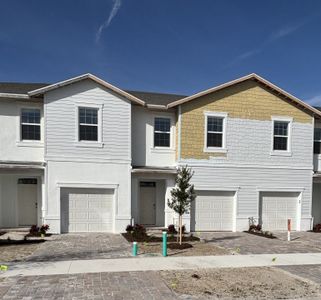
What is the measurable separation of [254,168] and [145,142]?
6293mm

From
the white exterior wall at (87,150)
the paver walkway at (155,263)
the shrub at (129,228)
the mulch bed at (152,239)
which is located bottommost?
the shrub at (129,228)

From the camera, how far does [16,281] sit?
730cm

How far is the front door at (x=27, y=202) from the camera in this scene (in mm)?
16000

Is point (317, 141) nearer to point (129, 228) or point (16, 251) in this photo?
point (129, 228)

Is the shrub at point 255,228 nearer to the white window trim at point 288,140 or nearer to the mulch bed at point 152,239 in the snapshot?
the white window trim at point 288,140

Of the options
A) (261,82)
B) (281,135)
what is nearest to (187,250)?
(281,135)

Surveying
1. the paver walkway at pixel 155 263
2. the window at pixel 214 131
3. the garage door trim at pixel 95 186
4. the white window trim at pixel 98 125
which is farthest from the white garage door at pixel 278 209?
the white window trim at pixel 98 125

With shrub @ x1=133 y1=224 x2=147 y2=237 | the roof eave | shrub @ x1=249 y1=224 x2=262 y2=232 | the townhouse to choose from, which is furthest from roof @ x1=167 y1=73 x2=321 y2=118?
shrub @ x1=249 y1=224 x2=262 y2=232

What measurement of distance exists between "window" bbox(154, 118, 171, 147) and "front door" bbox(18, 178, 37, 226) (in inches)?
276

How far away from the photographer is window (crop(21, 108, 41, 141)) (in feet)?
50.3

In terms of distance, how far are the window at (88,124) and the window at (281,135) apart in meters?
10.1

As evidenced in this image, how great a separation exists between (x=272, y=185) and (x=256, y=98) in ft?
16.5

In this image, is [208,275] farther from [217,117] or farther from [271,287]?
[217,117]

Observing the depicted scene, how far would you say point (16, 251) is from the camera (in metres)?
10.8
